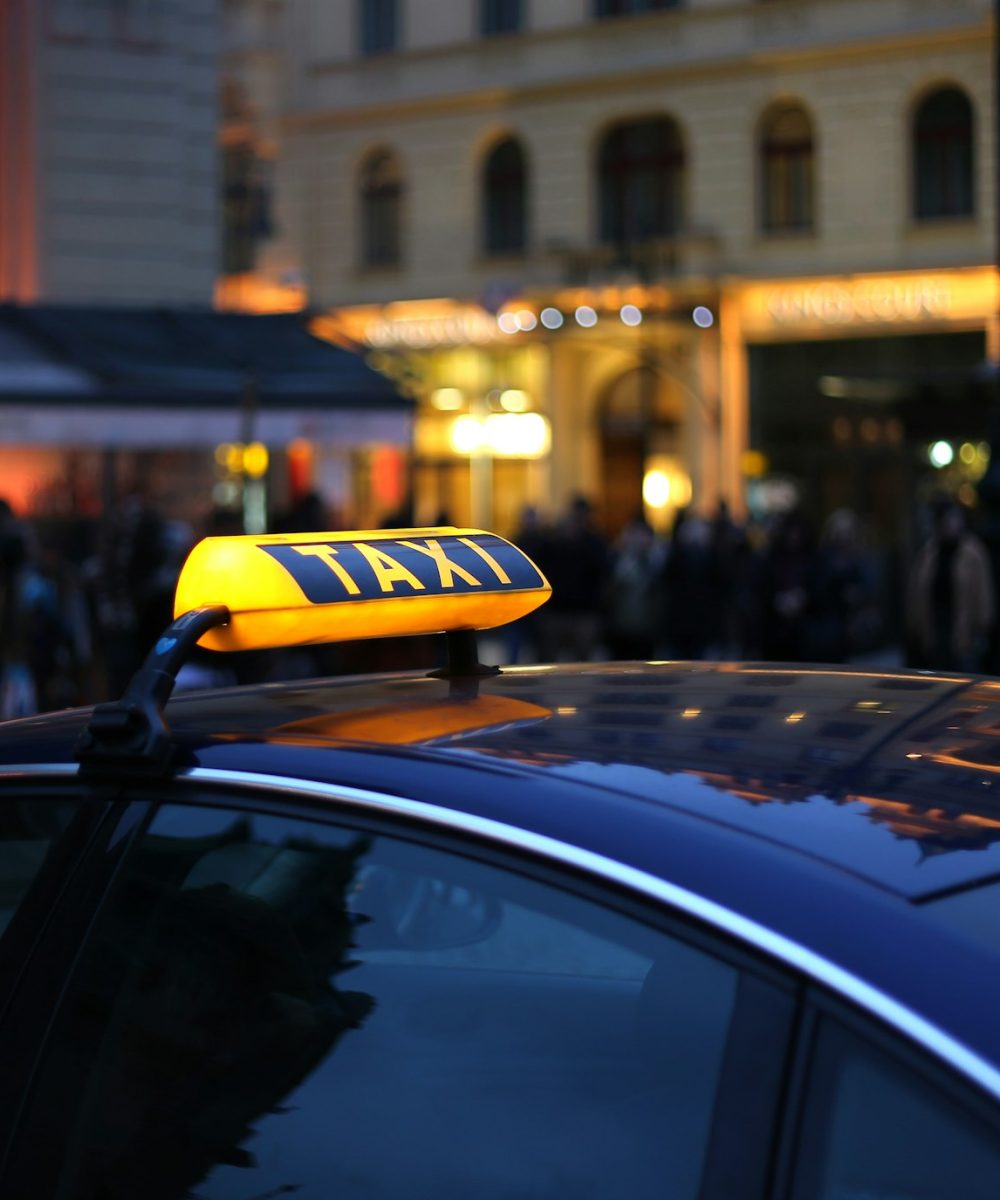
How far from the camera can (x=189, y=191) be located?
63.5 ft

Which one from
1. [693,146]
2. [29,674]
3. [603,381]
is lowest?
[29,674]

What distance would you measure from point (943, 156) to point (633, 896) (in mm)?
28998

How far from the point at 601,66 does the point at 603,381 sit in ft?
16.1

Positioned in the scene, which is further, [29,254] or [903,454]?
[903,454]

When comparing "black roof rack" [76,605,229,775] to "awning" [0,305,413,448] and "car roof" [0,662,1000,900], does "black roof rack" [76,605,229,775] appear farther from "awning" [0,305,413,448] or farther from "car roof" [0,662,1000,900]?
"awning" [0,305,413,448]

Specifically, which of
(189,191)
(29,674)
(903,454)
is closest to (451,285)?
(903,454)

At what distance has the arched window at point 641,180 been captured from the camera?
1237 inches

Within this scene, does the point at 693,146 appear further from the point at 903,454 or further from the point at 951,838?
the point at 951,838

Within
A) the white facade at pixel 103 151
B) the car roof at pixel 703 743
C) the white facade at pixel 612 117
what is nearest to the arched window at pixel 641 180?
the white facade at pixel 612 117

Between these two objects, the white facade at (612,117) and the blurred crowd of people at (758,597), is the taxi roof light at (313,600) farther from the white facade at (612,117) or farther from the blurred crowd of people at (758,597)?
the white facade at (612,117)

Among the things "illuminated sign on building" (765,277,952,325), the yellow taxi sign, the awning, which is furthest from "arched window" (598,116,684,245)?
the yellow taxi sign

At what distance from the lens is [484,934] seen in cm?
193

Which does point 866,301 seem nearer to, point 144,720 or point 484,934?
point 144,720

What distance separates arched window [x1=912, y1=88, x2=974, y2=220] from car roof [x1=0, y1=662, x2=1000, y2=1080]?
1099 inches
